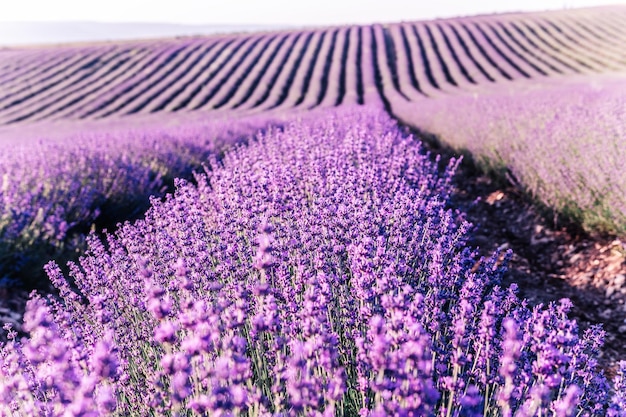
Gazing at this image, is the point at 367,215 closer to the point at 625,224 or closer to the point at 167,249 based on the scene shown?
the point at 167,249

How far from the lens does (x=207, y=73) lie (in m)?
20.3

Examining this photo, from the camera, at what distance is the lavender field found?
1224 mm

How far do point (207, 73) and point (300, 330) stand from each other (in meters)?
19.8

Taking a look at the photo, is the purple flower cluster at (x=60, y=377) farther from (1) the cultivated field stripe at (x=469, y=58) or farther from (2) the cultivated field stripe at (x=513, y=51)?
(2) the cultivated field stripe at (x=513, y=51)

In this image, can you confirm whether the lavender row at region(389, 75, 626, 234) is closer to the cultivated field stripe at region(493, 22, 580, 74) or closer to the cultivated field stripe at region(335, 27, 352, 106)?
the cultivated field stripe at region(335, 27, 352, 106)

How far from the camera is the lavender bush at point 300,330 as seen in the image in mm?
1151

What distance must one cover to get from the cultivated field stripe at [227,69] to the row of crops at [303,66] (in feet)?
0.17

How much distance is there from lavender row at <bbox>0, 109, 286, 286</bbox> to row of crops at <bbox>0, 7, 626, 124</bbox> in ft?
23.9

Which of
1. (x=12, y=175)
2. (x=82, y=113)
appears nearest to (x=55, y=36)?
(x=82, y=113)

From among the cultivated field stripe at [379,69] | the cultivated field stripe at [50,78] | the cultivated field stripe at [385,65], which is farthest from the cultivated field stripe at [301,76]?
the cultivated field stripe at [50,78]

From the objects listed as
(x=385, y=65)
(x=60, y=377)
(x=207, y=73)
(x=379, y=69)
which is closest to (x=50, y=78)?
(x=207, y=73)

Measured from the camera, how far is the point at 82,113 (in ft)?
53.7

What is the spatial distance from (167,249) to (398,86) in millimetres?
16602

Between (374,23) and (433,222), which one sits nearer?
(433,222)
